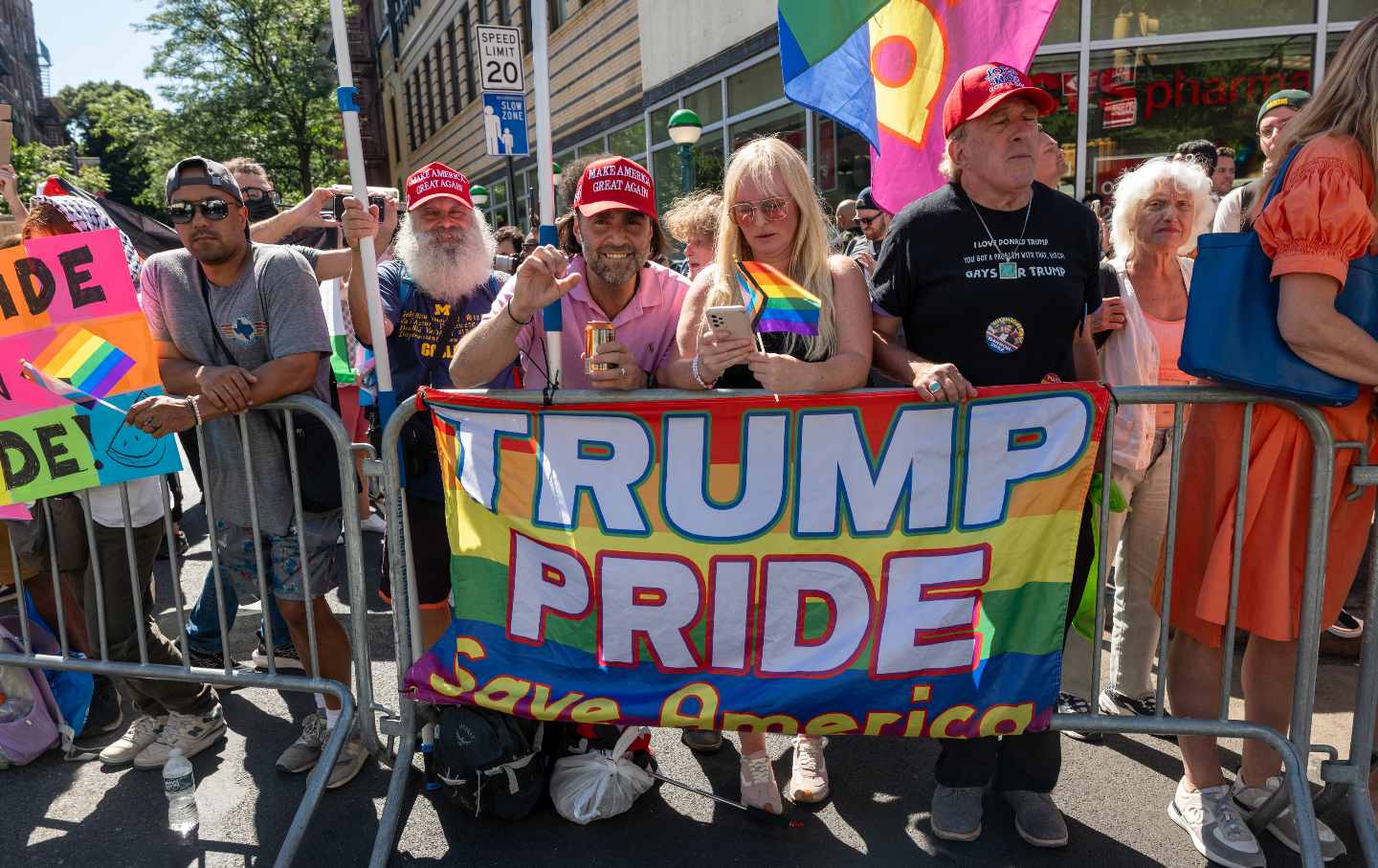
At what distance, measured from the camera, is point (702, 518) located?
267cm

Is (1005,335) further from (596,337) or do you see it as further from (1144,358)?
(596,337)

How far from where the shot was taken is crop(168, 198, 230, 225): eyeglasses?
3145 mm

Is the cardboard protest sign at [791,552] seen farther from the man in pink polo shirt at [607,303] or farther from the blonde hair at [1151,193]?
the blonde hair at [1151,193]

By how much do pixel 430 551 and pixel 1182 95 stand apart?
8.75 meters

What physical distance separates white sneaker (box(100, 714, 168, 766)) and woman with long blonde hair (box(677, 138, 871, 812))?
2.68 m

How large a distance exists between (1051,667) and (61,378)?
3.39 meters

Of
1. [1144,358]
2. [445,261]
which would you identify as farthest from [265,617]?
[1144,358]

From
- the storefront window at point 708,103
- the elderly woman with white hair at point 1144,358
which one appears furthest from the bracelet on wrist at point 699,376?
the storefront window at point 708,103

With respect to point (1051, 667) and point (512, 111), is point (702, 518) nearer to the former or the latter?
point (1051, 667)

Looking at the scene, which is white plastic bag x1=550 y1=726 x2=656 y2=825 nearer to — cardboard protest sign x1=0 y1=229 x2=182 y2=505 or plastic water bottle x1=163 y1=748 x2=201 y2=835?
plastic water bottle x1=163 y1=748 x2=201 y2=835

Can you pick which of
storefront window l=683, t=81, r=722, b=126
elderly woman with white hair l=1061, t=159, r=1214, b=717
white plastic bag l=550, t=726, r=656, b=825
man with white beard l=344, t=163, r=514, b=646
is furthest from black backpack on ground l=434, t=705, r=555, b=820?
storefront window l=683, t=81, r=722, b=126

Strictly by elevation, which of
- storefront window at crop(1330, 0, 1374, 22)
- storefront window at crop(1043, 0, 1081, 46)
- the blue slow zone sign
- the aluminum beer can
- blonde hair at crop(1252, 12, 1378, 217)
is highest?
storefront window at crop(1043, 0, 1081, 46)

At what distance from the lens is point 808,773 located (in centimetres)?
321

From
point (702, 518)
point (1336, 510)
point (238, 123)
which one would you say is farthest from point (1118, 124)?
point (238, 123)
